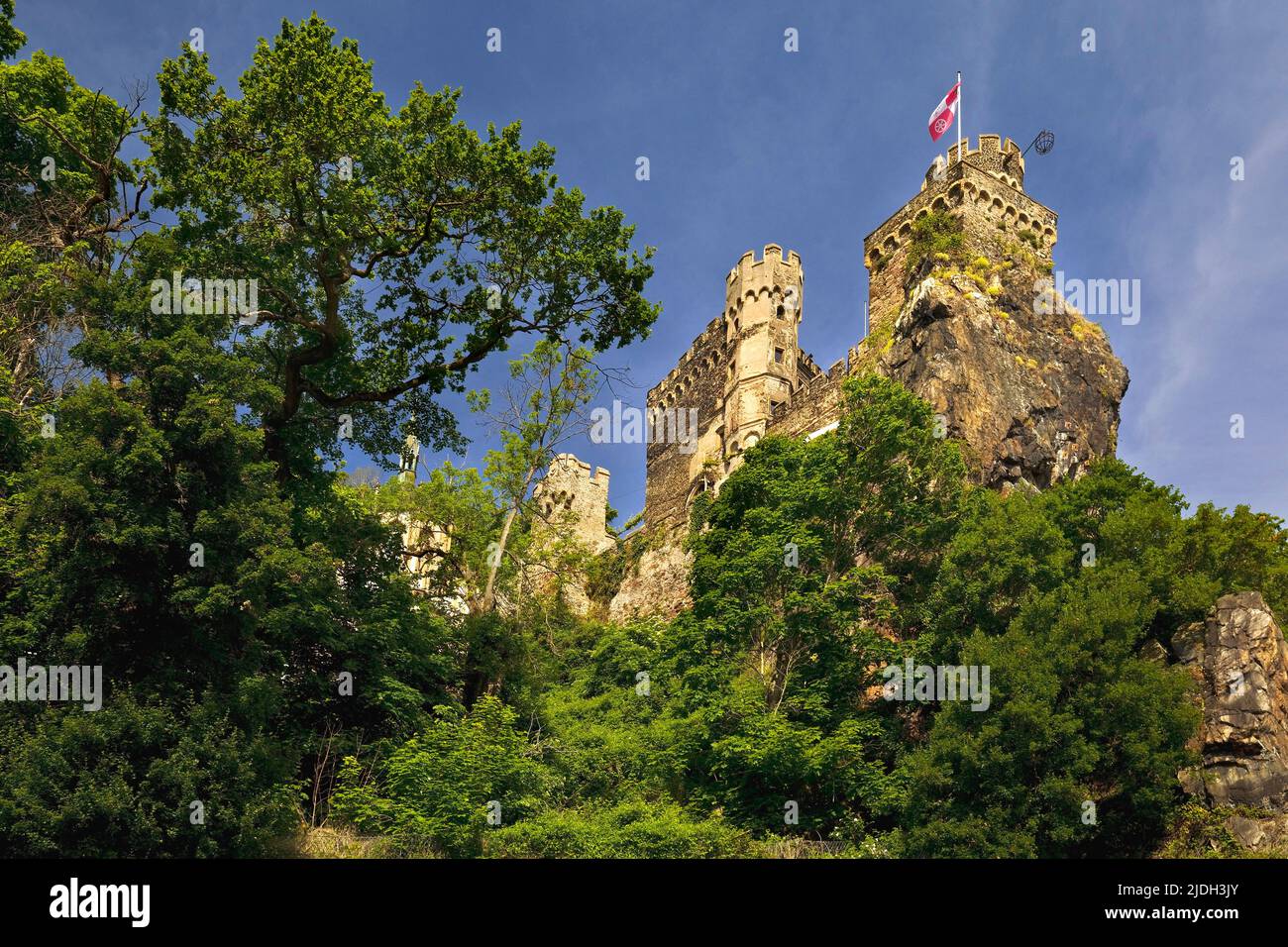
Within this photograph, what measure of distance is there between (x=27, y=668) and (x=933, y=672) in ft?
48.8

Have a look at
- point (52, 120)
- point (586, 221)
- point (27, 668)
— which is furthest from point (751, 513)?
point (52, 120)

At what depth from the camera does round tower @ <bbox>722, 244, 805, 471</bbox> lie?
128 ft

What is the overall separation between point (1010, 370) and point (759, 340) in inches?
504

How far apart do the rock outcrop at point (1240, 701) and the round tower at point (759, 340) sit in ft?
69.5

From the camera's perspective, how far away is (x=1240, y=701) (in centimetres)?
1683

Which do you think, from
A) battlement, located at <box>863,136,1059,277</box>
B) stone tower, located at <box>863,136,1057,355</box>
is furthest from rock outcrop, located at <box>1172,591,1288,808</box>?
battlement, located at <box>863,136,1059,277</box>

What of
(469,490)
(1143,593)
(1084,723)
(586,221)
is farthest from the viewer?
(469,490)

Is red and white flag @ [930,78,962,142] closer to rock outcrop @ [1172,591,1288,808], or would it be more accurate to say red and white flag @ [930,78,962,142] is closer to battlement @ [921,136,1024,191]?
battlement @ [921,136,1024,191]

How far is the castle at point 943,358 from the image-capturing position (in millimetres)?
27984

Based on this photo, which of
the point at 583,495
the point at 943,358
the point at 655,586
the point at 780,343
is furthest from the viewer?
the point at 583,495

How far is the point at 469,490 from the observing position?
2939cm

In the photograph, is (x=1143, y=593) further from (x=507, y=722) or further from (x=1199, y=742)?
(x=507, y=722)

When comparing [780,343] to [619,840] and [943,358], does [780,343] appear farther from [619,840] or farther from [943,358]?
[619,840]
